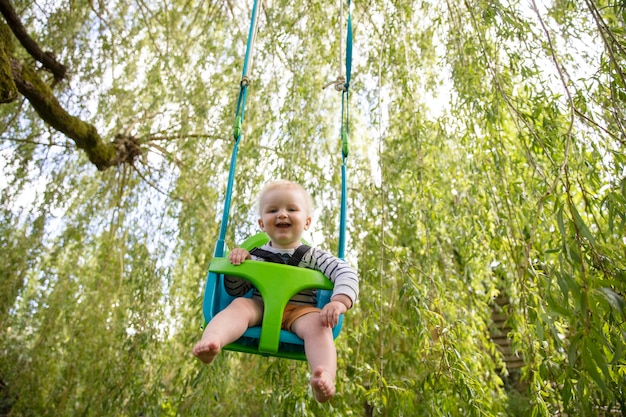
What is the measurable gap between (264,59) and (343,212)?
63.1 inches

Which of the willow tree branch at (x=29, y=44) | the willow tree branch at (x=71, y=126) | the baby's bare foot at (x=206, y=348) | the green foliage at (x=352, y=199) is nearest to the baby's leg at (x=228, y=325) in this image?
the baby's bare foot at (x=206, y=348)

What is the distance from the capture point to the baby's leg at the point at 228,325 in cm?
115

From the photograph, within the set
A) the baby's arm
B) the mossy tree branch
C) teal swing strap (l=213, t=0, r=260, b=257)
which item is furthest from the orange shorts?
the mossy tree branch

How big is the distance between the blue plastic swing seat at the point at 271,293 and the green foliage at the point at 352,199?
55cm

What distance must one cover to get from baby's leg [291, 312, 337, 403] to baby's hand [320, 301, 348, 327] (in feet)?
0.14

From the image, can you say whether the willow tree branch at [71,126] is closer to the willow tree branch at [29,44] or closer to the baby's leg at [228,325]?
the willow tree branch at [29,44]

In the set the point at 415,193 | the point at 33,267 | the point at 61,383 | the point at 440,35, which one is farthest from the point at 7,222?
the point at 440,35

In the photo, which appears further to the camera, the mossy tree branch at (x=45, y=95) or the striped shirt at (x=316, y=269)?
the mossy tree branch at (x=45, y=95)

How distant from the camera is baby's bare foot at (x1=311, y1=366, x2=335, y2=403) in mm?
1131

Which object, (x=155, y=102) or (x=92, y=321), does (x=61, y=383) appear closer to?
(x=92, y=321)

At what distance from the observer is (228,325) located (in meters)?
1.26

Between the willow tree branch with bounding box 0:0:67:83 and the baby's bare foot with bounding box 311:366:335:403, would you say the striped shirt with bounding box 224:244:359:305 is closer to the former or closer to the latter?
the baby's bare foot with bounding box 311:366:335:403

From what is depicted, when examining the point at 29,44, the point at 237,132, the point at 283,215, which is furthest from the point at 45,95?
the point at 283,215

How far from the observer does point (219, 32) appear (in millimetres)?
3611
